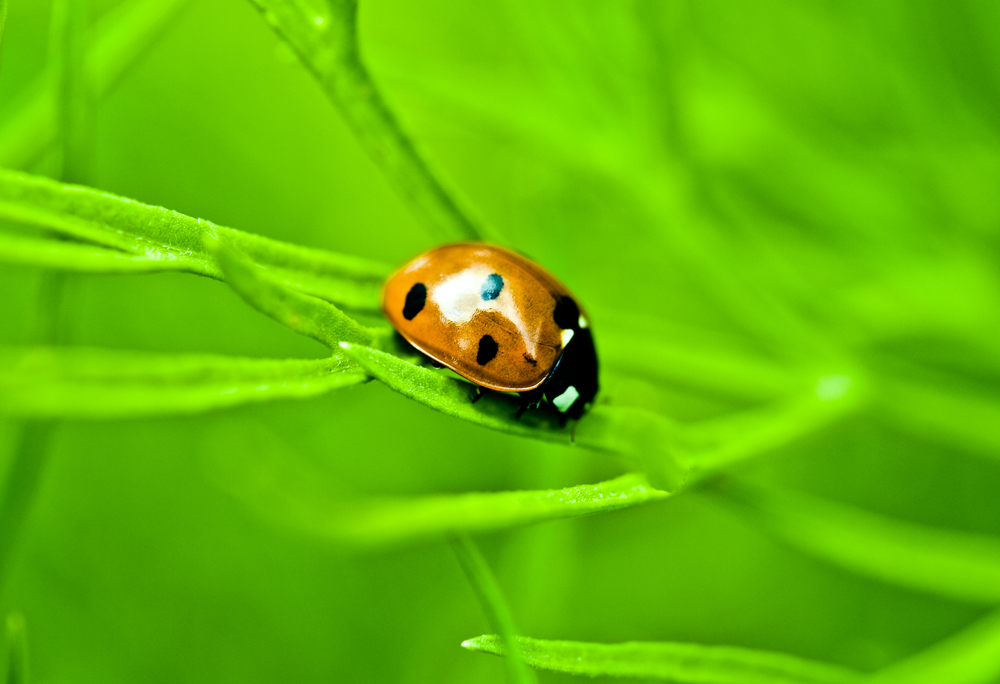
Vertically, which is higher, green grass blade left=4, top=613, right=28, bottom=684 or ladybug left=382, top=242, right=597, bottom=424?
ladybug left=382, top=242, right=597, bottom=424

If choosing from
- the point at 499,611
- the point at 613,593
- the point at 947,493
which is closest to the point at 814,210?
the point at 947,493

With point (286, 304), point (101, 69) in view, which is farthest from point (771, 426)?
point (101, 69)

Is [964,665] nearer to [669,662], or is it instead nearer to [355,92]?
[669,662]

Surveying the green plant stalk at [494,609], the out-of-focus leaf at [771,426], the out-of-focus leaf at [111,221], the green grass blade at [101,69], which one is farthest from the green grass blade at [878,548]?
the green grass blade at [101,69]

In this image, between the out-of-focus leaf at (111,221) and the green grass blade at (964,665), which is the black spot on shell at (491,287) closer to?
the out-of-focus leaf at (111,221)

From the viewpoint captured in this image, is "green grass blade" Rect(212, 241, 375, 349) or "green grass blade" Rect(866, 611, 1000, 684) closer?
"green grass blade" Rect(212, 241, 375, 349)

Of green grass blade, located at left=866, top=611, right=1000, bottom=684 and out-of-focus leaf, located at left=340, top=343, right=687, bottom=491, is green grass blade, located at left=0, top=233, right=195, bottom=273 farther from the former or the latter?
green grass blade, located at left=866, top=611, right=1000, bottom=684

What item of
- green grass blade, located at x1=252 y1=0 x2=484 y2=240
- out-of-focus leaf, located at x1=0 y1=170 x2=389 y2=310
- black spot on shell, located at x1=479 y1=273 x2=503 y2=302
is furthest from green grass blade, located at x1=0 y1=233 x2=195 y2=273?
black spot on shell, located at x1=479 y1=273 x2=503 y2=302
